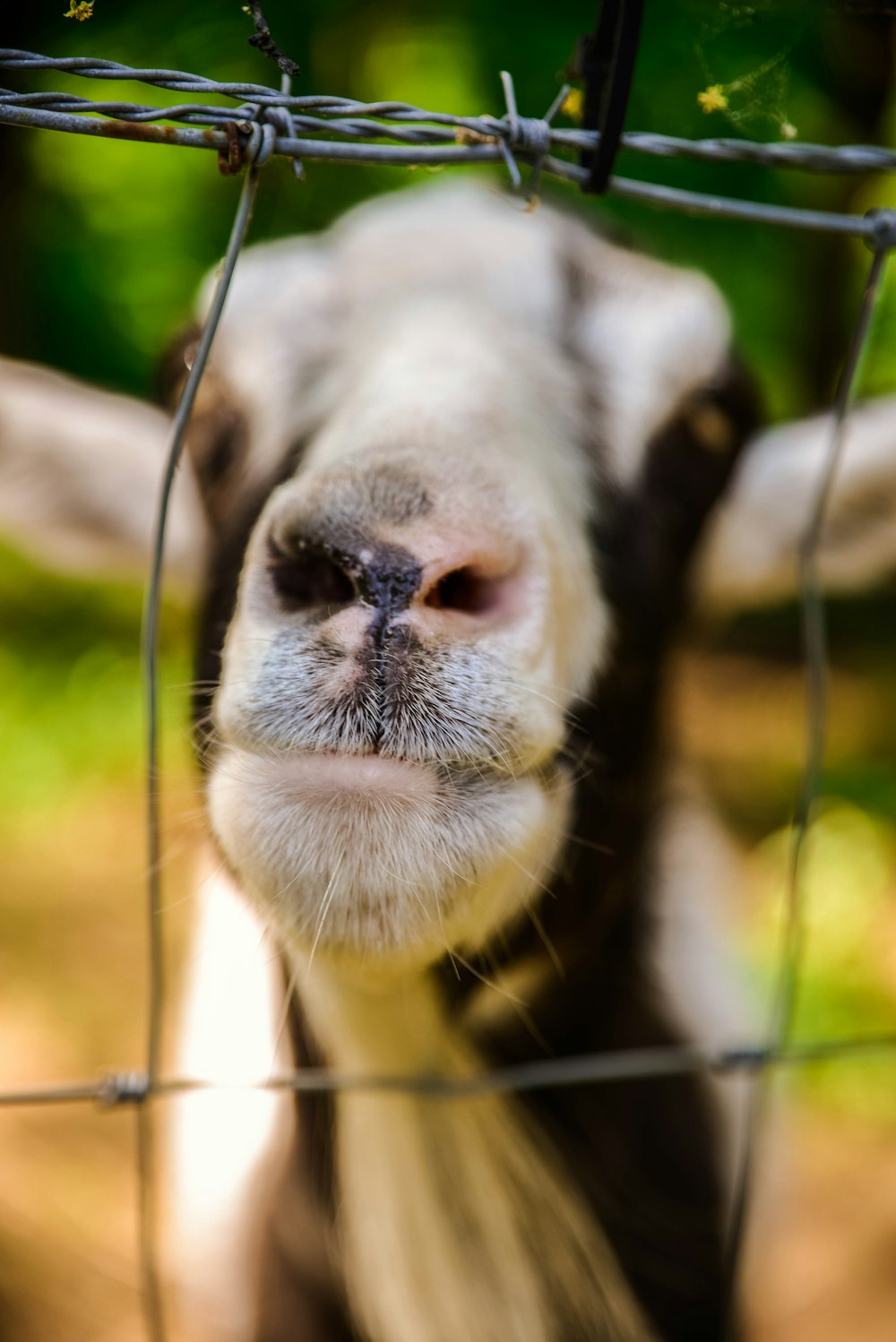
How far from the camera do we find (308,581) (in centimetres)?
108

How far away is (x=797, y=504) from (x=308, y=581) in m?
1.15

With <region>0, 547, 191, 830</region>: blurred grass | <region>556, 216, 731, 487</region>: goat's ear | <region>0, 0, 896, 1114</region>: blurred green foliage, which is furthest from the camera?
<region>0, 547, 191, 830</region>: blurred grass

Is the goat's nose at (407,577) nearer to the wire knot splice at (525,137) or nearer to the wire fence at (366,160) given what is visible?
the wire fence at (366,160)

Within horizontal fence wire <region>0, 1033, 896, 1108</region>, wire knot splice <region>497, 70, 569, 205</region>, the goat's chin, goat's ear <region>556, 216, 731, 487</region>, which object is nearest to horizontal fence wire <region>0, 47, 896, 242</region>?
wire knot splice <region>497, 70, 569, 205</region>

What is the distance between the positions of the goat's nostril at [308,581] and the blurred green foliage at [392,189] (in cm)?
48

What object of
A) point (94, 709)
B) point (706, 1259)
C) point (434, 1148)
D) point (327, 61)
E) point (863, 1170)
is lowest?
point (863, 1170)

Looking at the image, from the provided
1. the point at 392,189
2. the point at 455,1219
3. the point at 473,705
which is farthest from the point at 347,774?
the point at 392,189

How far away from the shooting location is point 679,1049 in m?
2.00

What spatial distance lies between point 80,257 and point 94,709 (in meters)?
1.51

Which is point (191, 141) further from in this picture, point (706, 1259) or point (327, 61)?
point (706, 1259)

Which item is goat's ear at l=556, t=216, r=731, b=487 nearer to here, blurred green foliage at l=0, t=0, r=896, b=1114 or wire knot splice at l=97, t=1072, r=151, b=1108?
blurred green foliage at l=0, t=0, r=896, b=1114

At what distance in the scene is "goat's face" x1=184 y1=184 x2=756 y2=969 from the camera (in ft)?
3.33

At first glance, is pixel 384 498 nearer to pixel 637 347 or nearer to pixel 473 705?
pixel 473 705

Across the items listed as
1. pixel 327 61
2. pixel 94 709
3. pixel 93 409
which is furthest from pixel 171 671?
pixel 327 61
